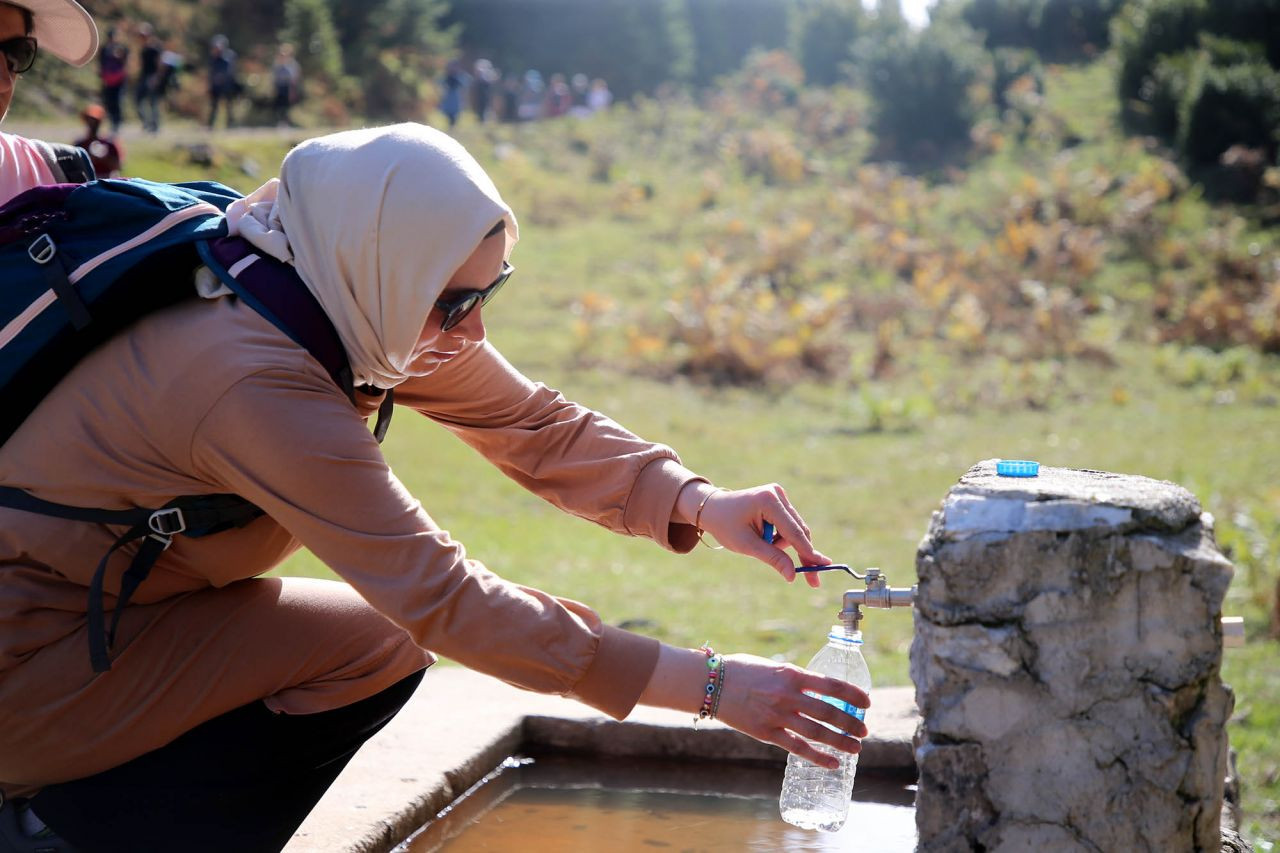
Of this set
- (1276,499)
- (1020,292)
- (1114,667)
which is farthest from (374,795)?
(1020,292)

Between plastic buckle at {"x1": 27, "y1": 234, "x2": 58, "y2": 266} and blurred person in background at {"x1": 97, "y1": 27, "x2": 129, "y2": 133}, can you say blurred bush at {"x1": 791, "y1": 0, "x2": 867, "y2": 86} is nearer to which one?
blurred person in background at {"x1": 97, "y1": 27, "x2": 129, "y2": 133}

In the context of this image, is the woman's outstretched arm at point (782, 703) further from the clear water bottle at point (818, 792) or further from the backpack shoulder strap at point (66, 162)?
the backpack shoulder strap at point (66, 162)

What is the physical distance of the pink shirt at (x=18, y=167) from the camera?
116 inches

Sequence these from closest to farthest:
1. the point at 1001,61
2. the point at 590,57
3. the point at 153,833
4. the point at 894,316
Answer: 1. the point at 153,833
2. the point at 894,316
3. the point at 1001,61
4. the point at 590,57

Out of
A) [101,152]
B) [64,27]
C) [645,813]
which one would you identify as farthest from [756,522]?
[101,152]

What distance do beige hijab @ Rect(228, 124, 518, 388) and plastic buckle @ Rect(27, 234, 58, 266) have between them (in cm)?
31

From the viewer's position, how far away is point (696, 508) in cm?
273

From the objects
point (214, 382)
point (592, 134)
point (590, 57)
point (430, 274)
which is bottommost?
point (214, 382)

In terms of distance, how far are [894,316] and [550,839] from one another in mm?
11411

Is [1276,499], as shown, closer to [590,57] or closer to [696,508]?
[696,508]

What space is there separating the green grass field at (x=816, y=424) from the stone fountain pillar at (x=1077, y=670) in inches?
61.4

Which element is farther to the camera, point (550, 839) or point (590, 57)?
point (590, 57)

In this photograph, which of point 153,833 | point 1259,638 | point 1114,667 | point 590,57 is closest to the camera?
point 1114,667

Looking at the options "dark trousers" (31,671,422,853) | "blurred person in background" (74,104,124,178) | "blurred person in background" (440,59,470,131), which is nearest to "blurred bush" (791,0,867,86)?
"blurred person in background" (440,59,470,131)
